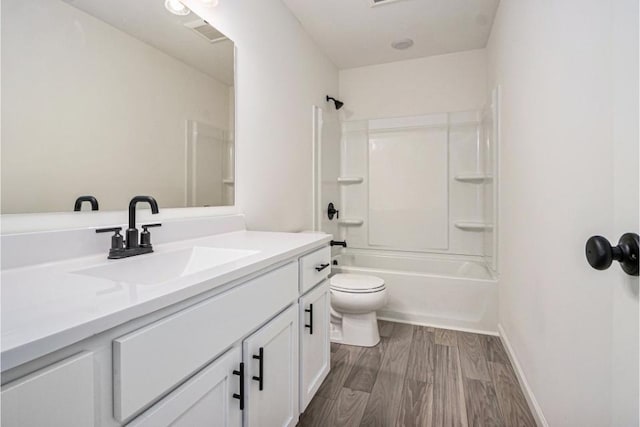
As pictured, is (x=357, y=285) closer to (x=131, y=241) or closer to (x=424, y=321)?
Result: (x=424, y=321)

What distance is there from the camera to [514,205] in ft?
5.80

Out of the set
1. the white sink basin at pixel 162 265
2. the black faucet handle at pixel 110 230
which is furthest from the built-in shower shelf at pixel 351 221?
the black faucet handle at pixel 110 230

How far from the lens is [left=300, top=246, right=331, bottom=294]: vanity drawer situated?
123 cm

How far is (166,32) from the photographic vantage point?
131 cm

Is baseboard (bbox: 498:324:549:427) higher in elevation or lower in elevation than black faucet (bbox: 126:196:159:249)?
lower

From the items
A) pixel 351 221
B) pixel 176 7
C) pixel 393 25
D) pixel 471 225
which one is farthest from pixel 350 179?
pixel 176 7

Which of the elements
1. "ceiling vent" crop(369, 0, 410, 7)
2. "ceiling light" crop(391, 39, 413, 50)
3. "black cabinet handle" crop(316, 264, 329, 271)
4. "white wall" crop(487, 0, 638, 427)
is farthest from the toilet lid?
"ceiling light" crop(391, 39, 413, 50)

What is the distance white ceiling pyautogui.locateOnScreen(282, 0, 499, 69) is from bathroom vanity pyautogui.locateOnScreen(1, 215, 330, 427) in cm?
190

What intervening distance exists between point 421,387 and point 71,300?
162cm

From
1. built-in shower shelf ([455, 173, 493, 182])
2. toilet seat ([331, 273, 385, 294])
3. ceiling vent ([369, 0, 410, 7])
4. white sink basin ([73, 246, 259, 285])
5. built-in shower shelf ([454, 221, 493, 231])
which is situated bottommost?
toilet seat ([331, 273, 385, 294])

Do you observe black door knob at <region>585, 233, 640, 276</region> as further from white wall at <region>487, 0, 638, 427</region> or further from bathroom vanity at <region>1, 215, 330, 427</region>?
bathroom vanity at <region>1, 215, 330, 427</region>

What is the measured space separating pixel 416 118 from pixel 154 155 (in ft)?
8.45

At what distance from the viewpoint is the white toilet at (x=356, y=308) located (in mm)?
2031

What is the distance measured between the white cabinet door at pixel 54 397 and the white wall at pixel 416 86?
10.6 feet
